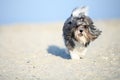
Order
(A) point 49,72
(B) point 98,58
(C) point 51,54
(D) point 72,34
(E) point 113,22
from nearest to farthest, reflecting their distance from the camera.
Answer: (A) point 49,72 < (D) point 72,34 < (B) point 98,58 < (C) point 51,54 < (E) point 113,22

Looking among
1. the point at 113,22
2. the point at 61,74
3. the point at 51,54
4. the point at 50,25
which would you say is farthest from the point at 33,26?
the point at 61,74

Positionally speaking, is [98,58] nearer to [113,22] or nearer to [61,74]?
[61,74]

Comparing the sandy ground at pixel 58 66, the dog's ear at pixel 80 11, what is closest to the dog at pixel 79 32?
the dog's ear at pixel 80 11

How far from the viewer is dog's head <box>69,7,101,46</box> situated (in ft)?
38.0

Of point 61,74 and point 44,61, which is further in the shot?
point 44,61

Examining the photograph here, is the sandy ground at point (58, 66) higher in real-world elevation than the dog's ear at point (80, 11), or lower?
lower

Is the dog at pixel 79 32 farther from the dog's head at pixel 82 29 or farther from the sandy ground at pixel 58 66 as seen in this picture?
the sandy ground at pixel 58 66

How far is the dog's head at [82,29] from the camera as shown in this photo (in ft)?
38.0

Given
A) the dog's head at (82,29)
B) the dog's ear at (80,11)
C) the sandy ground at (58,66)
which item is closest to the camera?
the sandy ground at (58,66)

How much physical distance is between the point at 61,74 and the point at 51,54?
381cm

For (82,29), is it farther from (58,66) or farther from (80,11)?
(80,11)

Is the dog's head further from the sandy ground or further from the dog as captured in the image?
the sandy ground

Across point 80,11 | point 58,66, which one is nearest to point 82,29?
point 58,66

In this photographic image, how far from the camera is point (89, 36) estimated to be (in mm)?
12000
